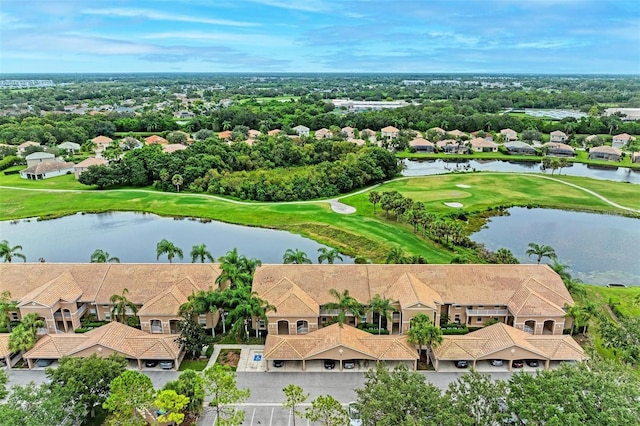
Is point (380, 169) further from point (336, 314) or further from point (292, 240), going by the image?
point (336, 314)

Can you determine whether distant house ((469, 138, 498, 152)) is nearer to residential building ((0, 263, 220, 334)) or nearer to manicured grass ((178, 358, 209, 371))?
residential building ((0, 263, 220, 334))

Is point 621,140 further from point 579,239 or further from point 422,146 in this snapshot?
point 579,239

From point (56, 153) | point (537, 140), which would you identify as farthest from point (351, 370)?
point (537, 140)

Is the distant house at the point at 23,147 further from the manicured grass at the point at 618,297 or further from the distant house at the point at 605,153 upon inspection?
the distant house at the point at 605,153

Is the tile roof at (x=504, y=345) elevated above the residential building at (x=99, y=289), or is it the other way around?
the residential building at (x=99, y=289)

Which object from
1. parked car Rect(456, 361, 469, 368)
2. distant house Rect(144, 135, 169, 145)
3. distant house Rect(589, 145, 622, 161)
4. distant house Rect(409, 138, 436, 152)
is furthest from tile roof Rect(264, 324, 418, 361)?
distant house Rect(589, 145, 622, 161)

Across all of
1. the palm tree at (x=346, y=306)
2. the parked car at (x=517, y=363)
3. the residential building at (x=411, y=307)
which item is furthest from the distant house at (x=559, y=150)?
the palm tree at (x=346, y=306)

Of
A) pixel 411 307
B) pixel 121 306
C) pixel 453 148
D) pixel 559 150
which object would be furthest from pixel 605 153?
pixel 121 306

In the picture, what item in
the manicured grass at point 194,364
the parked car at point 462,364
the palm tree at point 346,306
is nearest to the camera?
the parked car at point 462,364
